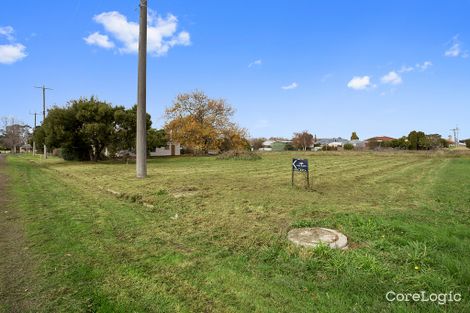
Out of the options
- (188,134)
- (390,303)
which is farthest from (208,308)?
(188,134)

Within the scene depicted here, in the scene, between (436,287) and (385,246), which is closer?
(436,287)

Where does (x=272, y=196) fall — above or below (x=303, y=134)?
below

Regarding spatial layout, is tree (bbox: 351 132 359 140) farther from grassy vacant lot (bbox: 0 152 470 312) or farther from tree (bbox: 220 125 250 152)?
grassy vacant lot (bbox: 0 152 470 312)

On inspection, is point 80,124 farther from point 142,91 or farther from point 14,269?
point 14,269

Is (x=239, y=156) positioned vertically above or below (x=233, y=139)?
below

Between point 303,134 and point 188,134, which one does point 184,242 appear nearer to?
point 188,134

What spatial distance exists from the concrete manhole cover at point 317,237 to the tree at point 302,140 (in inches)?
2897

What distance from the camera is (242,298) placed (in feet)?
9.57

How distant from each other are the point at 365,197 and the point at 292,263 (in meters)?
5.03

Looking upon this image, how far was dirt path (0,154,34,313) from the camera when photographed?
2.82 meters

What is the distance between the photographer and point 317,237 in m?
4.46

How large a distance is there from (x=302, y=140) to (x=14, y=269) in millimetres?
76749

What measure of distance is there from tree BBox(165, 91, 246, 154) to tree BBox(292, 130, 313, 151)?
127 feet

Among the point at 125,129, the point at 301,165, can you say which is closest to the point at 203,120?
the point at 125,129
